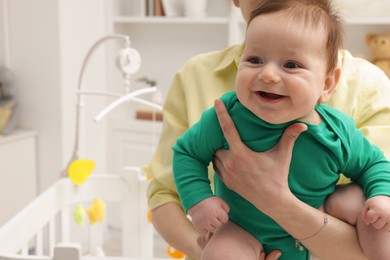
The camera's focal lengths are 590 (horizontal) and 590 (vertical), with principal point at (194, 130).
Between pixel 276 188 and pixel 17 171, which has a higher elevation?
pixel 276 188

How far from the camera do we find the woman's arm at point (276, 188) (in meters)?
0.98

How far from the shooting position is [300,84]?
0.92 metres

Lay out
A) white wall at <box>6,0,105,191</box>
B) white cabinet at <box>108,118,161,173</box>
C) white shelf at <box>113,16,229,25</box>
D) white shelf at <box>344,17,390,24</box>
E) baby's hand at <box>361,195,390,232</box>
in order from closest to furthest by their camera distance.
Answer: baby's hand at <box>361,195,390,232</box> → white shelf at <box>344,17,390,24</box> → white wall at <box>6,0,105,191</box> → white shelf at <box>113,16,229,25</box> → white cabinet at <box>108,118,161,173</box>

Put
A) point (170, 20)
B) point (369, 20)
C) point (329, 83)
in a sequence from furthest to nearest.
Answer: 1. point (170, 20)
2. point (369, 20)
3. point (329, 83)

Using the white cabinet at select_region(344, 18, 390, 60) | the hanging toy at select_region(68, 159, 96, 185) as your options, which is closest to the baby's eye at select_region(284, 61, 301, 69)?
the hanging toy at select_region(68, 159, 96, 185)

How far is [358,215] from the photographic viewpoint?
1.00 metres

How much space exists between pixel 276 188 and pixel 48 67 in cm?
229

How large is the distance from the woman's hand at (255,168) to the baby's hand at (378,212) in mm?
129

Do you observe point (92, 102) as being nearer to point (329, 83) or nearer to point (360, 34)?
point (360, 34)

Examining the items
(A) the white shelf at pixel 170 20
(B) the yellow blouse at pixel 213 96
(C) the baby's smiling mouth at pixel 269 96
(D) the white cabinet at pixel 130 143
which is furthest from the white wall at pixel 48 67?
(C) the baby's smiling mouth at pixel 269 96

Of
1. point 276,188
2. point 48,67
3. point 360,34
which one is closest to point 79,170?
point 48,67

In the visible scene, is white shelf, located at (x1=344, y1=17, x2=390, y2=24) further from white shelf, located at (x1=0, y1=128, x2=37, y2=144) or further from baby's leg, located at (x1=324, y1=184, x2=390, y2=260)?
baby's leg, located at (x1=324, y1=184, x2=390, y2=260)

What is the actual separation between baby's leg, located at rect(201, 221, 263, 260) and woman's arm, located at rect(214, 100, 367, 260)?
6 cm

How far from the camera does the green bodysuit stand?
0.99m
